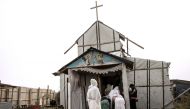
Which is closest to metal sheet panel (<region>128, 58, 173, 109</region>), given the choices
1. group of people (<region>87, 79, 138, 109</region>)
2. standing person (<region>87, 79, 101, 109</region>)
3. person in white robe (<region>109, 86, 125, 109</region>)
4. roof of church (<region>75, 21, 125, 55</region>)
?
roof of church (<region>75, 21, 125, 55</region>)

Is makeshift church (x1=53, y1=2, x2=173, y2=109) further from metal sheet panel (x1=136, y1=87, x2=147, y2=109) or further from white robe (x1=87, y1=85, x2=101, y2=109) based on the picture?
white robe (x1=87, y1=85, x2=101, y2=109)

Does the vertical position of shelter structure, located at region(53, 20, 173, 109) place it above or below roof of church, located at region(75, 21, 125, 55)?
below

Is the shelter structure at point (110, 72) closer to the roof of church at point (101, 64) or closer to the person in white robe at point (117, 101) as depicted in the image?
the roof of church at point (101, 64)

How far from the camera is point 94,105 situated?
1098cm

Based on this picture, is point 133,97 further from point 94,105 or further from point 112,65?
point 94,105

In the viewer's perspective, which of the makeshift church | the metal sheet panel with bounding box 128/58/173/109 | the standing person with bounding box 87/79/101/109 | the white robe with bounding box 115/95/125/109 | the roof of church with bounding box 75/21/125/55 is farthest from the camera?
the roof of church with bounding box 75/21/125/55

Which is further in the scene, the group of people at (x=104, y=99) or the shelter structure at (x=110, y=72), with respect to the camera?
the shelter structure at (x=110, y=72)

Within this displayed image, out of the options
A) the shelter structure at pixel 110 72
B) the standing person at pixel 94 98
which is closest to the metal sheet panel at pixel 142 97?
the shelter structure at pixel 110 72

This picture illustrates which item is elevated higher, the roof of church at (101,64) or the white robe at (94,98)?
the roof of church at (101,64)

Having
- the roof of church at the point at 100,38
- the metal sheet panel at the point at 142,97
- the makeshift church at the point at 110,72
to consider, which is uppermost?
the roof of church at the point at 100,38

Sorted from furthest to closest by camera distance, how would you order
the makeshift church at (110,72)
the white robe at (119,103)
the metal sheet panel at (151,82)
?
the metal sheet panel at (151,82)
the makeshift church at (110,72)
the white robe at (119,103)

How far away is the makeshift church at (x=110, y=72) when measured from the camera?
13.0 m

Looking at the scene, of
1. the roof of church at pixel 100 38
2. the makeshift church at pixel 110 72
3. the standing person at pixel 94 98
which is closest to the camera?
the standing person at pixel 94 98

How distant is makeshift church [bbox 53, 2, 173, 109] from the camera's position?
512 inches
